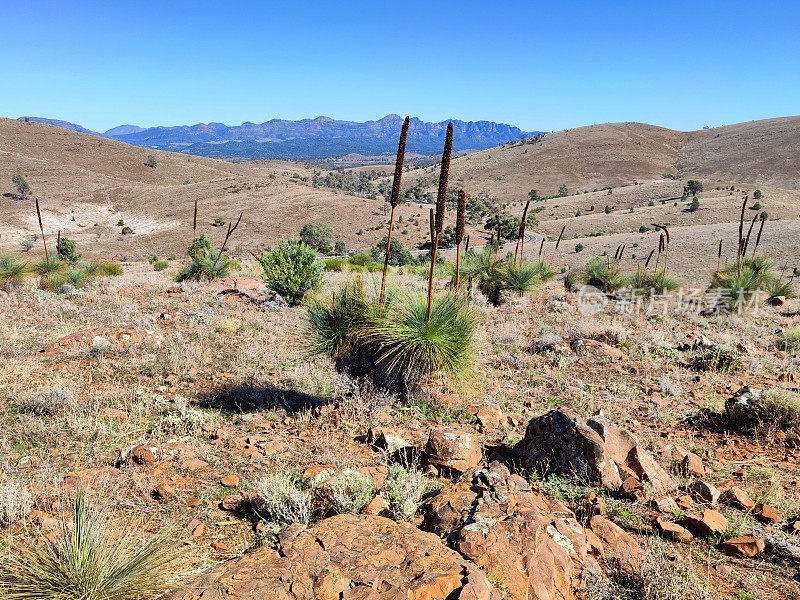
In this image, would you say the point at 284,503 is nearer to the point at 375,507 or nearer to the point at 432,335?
the point at 375,507

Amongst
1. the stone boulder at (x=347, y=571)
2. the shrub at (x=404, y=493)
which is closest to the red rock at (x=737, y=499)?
the shrub at (x=404, y=493)

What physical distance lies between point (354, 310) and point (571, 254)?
32.2m

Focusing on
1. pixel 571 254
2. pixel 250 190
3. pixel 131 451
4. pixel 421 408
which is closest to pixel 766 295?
pixel 421 408

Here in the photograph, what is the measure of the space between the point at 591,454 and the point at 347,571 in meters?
2.77

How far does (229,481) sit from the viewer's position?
406 cm

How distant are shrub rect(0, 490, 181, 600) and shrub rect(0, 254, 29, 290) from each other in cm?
1484

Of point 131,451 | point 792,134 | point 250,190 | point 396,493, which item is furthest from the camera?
point 792,134

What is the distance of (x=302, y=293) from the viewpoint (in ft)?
43.7

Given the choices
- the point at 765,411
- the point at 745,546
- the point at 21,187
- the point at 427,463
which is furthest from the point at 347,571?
the point at 21,187

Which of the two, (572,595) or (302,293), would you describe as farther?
(302,293)

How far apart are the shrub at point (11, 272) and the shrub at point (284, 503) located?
14.9m

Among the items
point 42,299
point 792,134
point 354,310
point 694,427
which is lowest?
point 42,299

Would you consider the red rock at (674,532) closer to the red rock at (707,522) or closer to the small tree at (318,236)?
the red rock at (707,522)

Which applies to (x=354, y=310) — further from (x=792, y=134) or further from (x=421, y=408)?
(x=792, y=134)
